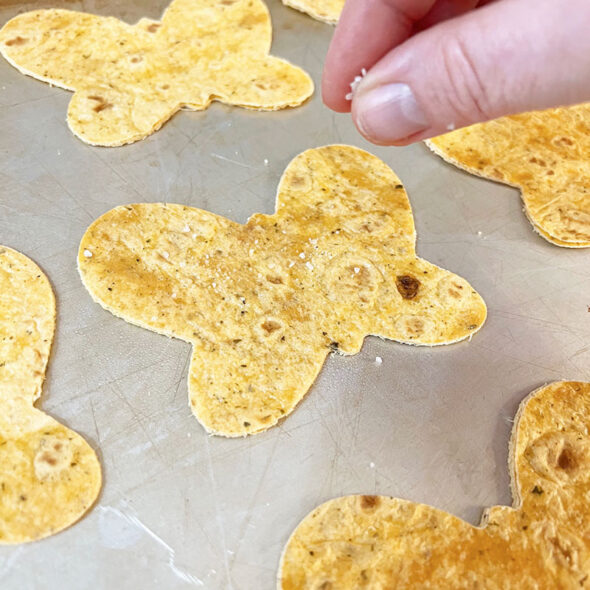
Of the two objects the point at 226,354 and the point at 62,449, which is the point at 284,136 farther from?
the point at 62,449

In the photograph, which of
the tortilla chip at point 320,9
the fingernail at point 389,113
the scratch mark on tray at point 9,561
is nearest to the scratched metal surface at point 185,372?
the scratch mark on tray at point 9,561

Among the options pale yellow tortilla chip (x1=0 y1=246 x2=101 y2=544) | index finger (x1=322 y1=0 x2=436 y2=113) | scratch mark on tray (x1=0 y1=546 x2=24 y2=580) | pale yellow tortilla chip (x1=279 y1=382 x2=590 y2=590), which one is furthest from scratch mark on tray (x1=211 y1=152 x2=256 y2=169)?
scratch mark on tray (x1=0 y1=546 x2=24 y2=580)

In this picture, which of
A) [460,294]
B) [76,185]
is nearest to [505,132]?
[460,294]

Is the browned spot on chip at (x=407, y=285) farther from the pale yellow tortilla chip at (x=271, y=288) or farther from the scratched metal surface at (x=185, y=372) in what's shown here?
the scratched metal surface at (x=185, y=372)

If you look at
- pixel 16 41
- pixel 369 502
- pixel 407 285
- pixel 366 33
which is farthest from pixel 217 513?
pixel 16 41

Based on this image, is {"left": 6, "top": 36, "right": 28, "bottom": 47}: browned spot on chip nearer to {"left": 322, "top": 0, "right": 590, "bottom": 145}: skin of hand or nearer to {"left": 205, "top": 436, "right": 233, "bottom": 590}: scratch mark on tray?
{"left": 322, "top": 0, "right": 590, "bottom": 145}: skin of hand

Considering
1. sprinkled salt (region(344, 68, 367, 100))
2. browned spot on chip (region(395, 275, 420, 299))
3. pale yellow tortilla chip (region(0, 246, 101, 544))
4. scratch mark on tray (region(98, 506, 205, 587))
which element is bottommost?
scratch mark on tray (region(98, 506, 205, 587))

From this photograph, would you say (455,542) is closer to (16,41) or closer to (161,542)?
(161,542)
